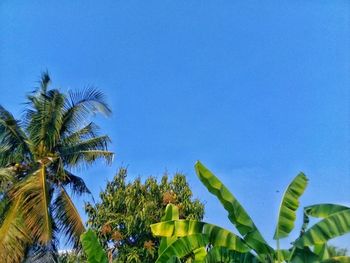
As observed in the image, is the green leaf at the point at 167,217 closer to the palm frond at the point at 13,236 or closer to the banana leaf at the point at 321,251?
the banana leaf at the point at 321,251

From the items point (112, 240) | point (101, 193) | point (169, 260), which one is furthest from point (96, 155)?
point (169, 260)

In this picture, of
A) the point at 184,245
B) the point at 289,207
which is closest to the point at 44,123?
the point at 184,245

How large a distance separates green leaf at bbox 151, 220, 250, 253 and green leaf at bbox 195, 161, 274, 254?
6.7 inches

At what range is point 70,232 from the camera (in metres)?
16.6

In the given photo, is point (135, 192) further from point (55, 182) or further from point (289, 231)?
point (289, 231)

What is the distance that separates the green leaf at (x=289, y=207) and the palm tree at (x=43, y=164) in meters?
Answer: 7.83

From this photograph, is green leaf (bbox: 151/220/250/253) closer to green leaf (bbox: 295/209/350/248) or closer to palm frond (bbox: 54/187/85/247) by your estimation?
green leaf (bbox: 295/209/350/248)

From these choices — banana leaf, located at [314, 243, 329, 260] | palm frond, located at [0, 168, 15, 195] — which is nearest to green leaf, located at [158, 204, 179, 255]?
banana leaf, located at [314, 243, 329, 260]

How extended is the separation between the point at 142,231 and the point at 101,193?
2.13m

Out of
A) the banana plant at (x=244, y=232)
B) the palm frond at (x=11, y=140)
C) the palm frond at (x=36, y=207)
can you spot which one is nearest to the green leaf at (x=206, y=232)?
the banana plant at (x=244, y=232)

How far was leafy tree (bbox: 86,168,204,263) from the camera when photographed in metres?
17.7

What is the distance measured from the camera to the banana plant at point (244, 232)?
963cm

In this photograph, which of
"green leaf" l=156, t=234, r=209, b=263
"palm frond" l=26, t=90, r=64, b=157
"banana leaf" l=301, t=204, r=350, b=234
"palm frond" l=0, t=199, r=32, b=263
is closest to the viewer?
"banana leaf" l=301, t=204, r=350, b=234

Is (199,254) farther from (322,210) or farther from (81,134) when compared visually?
(81,134)
